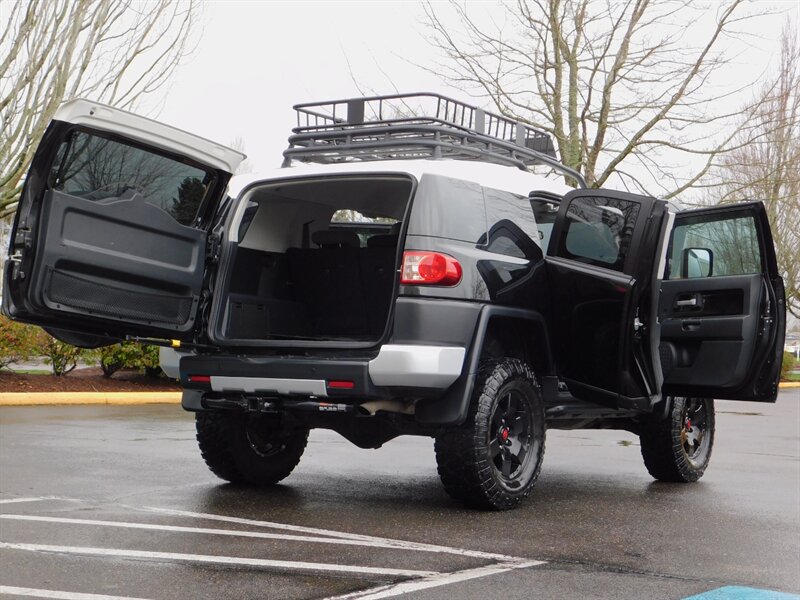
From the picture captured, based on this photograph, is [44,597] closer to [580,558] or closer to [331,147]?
[580,558]

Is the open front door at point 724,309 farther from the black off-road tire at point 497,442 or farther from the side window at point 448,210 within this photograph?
the side window at point 448,210

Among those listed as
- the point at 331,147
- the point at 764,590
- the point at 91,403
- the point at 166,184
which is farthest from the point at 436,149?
the point at 91,403

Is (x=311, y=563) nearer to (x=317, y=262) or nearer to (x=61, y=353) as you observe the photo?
(x=317, y=262)

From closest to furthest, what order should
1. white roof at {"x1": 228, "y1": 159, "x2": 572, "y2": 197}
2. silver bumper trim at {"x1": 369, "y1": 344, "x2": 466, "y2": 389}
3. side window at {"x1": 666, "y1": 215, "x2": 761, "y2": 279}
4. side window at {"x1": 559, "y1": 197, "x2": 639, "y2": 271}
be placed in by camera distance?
silver bumper trim at {"x1": 369, "y1": 344, "x2": 466, "y2": 389} → white roof at {"x1": 228, "y1": 159, "x2": 572, "y2": 197} → side window at {"x1": 559, "y1": 197, "x2": 639, "y2": 271} → side window at {"x1": 666, "y1": 215, "x2": 761, "y2": 279}

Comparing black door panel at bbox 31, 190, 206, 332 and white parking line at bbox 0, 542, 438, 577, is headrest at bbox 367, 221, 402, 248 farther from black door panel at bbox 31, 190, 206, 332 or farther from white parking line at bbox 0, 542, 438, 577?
white parking line at bbox 0, 542, 438, 577

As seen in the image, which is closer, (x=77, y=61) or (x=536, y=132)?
(x=536, y=132)

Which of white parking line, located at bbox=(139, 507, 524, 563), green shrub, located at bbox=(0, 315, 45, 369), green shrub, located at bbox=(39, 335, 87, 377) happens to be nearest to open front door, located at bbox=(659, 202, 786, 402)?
white parking line, located at bbox=(139, 507, 524, 563)

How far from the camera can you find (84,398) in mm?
14008

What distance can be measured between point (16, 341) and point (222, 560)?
10.4 meters

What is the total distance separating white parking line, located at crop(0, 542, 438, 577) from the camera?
467 centimetres

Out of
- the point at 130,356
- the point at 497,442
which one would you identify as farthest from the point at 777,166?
the point at 497,442

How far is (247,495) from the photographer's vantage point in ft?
23.0

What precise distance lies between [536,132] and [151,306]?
3.39 metres

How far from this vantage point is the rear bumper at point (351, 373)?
5934 mm
